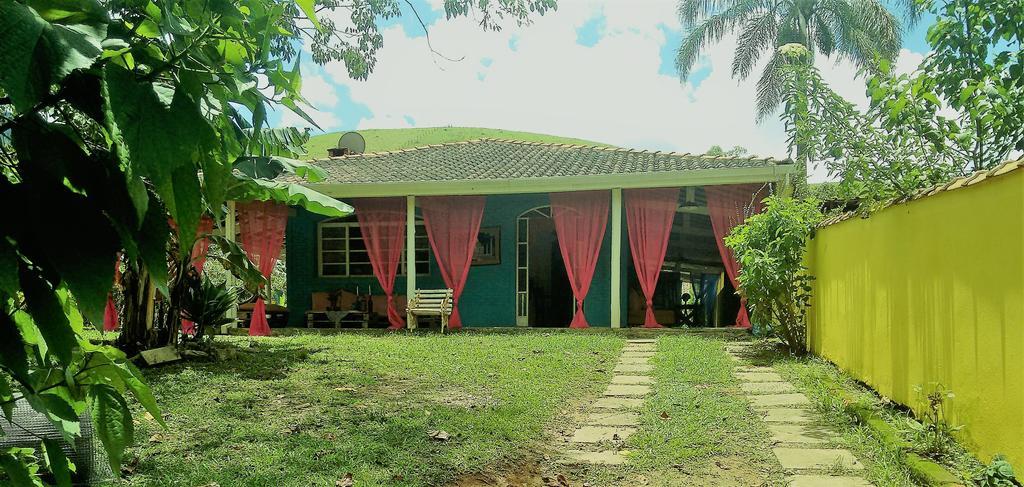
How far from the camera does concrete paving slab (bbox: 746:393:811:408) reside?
19.9 ft

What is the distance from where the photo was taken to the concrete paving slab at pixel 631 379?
7488 mm

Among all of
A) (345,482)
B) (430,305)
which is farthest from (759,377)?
(430,305)

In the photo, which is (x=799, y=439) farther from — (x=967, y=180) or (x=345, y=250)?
(x=345, y=250)

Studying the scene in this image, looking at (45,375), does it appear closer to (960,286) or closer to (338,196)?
(960,286)

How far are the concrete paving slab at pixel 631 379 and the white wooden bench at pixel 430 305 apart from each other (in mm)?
5466

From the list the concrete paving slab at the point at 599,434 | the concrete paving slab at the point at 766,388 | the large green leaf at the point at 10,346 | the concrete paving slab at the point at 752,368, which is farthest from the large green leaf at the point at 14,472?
the concrete paving slab at the point at 752,368

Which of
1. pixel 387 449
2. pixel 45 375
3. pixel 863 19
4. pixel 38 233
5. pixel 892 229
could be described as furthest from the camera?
pixel 863 19

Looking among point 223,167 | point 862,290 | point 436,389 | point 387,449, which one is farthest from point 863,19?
point 223,167

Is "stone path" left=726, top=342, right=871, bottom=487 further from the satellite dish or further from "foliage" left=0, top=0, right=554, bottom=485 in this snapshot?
the satellite dish

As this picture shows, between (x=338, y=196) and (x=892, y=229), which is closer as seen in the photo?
(x=892, y=229)

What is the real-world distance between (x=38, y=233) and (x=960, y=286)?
15.6ft

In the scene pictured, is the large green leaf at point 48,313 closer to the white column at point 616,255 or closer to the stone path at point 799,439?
the stone path at point 799,439

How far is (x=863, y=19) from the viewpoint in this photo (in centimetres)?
2508

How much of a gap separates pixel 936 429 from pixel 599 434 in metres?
2.12
